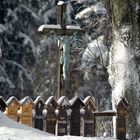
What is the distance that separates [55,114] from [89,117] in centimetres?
90

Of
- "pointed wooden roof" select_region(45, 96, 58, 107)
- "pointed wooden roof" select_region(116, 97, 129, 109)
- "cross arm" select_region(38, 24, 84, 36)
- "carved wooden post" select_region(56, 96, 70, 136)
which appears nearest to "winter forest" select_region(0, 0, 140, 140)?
"cross arm" select_region(38, 24, 84, 36)

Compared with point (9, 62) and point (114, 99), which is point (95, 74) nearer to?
point (9, 62)

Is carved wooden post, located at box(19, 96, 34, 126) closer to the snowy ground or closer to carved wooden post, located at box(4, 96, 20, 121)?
carved wooden post, located at box(4, 96, 20, 121)

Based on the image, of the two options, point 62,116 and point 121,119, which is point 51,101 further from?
point 121,119

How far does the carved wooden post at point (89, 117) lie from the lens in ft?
36.0

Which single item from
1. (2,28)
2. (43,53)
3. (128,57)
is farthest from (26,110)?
(43,53)

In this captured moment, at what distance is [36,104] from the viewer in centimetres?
1040

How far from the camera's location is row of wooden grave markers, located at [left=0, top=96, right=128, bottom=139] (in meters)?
10.3

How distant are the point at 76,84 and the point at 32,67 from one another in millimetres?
3155

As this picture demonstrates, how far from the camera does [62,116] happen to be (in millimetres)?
10531

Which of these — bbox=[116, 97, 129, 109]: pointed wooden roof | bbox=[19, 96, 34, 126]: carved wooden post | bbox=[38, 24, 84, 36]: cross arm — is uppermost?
bbox=[38, 24, 84, 36]: cross arm

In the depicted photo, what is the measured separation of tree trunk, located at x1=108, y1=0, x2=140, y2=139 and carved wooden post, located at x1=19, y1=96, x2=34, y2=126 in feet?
6.37

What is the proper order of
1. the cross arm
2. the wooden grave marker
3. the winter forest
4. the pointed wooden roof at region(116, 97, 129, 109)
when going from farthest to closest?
the winter forest, the cross arm, the wooden grave marker, the pointed wooden roof at region(116, 97, 129, 109)

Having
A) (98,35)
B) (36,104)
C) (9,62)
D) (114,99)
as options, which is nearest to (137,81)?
(114,99)
